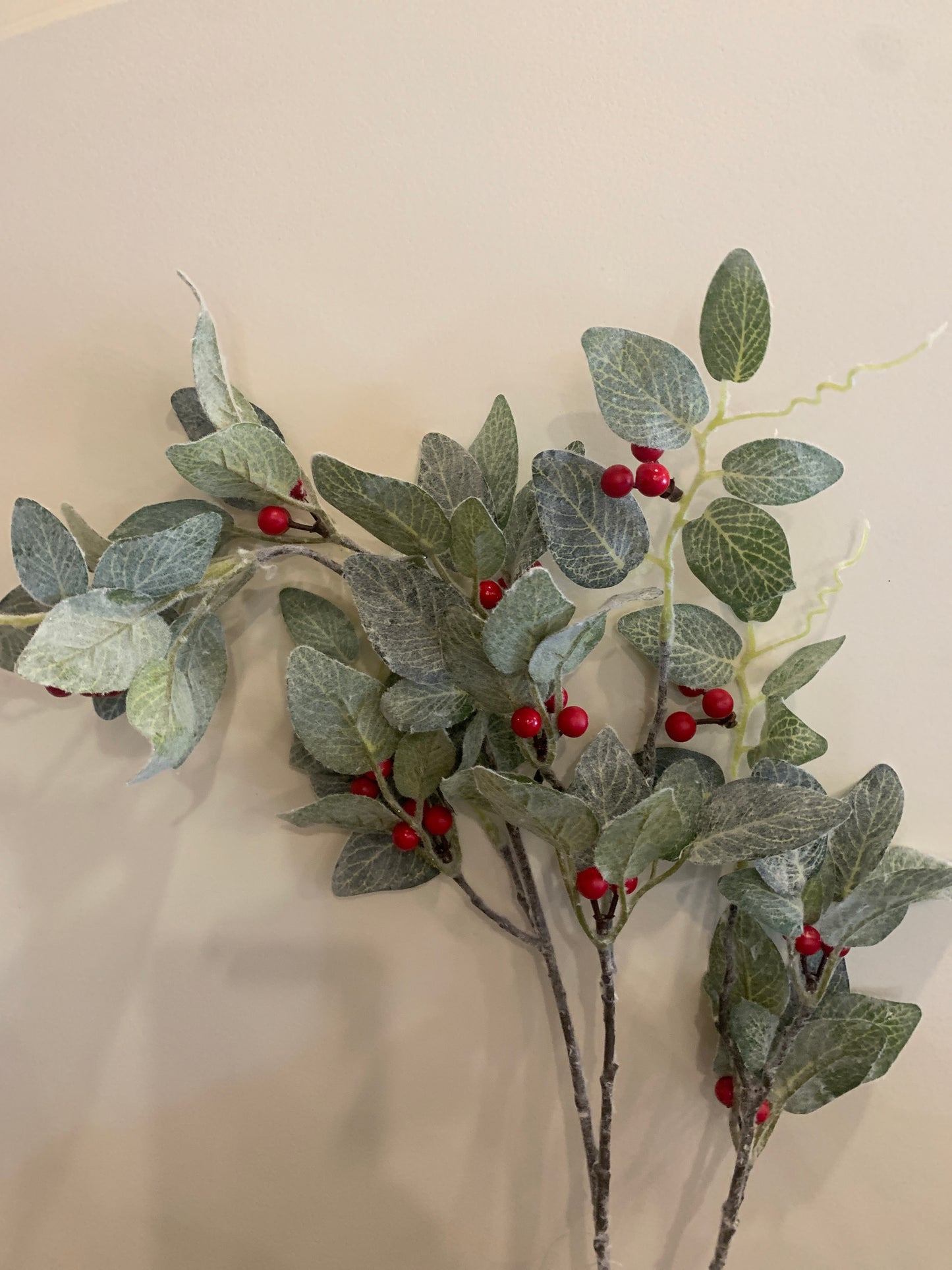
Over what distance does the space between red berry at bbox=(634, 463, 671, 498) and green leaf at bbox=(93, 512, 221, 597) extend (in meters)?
0.33

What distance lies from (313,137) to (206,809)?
2.11ft

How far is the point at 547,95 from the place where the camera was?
27.1 inches

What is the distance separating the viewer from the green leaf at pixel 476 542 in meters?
0.57

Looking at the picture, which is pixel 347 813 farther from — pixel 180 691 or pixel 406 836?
pixel 180 691

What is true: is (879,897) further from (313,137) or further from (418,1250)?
(313,137)

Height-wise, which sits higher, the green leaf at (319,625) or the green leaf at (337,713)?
the green leaf at (319,625)

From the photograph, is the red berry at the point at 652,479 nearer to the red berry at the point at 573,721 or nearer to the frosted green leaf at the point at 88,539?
the red berry at the point at 573,721

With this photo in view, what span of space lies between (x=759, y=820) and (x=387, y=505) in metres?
0.37

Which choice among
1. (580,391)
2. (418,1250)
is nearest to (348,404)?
(580,391)

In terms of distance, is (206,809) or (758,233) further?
(206,809)

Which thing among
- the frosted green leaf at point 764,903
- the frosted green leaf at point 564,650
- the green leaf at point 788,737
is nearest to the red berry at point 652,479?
the frosted green leaf at point 564,650

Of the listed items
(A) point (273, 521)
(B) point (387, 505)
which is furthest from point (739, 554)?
(A) point (273, 521)

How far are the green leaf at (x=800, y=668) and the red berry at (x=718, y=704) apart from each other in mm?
32

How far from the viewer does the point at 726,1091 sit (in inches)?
27.8
